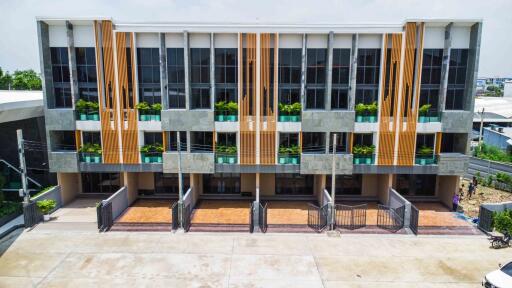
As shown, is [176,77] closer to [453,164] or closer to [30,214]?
[30,214]

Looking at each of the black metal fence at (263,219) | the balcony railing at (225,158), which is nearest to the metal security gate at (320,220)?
the black metal fence at (263,219)

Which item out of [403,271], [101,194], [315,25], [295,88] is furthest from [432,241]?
[101,194]

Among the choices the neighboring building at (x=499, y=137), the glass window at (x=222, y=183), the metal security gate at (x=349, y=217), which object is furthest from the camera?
the neighboring building at (x=499, y=137)

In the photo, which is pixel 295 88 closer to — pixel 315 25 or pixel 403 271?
pixel 315 25

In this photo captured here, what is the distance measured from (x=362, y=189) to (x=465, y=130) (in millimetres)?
9459

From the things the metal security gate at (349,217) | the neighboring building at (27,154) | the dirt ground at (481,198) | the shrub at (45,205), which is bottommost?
the metal security gate at (349,217)

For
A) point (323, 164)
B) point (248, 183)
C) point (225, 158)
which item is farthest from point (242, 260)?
point (248, 183)

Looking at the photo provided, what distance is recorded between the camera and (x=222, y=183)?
1180 inches

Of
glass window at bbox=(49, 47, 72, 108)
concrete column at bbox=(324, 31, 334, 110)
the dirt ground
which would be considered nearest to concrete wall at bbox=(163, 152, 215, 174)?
glass window at bbox=(49, 47, 72, 108)

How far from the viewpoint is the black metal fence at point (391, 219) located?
23228 millimetres

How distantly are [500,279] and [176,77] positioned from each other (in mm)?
24266

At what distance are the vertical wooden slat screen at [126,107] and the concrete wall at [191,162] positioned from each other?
2.72 meters

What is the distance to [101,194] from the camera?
30.1m

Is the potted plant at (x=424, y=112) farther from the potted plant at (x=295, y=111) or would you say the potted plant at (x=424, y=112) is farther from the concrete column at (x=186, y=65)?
the concrete column at (x=186, y=65)
